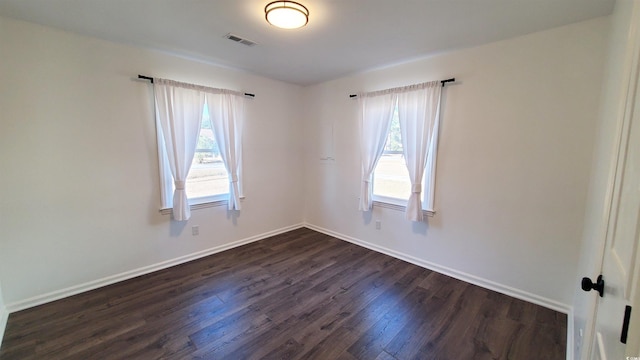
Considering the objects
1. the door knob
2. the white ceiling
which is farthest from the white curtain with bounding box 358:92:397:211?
the door knob

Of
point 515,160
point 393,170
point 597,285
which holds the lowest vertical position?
point 597,285

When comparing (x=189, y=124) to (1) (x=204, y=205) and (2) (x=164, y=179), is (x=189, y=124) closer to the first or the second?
(2) (x=164, y=179)

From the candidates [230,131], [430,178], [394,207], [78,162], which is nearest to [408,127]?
[430,178]

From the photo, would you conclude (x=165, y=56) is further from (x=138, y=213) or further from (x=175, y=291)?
(x=175, y=291)

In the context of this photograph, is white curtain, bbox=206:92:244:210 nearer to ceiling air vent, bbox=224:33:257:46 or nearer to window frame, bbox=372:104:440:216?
ceiling air vent, bbox=224:33:257:46

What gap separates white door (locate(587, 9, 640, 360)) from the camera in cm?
65

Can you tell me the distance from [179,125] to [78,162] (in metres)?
Result: 1.00

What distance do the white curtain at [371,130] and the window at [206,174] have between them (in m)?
1.99

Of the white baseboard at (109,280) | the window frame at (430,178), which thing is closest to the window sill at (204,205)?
the white baseboard at (109,280)

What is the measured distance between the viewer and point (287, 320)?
221 cm

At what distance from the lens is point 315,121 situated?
4355 mm

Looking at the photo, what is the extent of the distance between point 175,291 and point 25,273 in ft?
4.19

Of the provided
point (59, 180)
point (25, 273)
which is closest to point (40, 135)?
point (59, 180)

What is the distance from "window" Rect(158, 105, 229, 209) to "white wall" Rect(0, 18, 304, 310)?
0.23m
